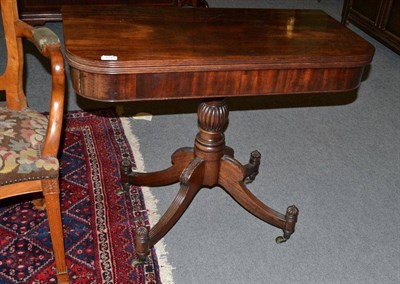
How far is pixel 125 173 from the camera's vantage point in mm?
2184

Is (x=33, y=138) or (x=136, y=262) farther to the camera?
(x=136, y=262)

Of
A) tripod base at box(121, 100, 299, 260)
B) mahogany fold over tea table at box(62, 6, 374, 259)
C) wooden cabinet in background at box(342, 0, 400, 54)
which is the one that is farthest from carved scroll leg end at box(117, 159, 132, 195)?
wooden cabinet in background at box(342, 0, 400, 54)

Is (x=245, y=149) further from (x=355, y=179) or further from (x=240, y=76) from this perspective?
(x=240, y=76)

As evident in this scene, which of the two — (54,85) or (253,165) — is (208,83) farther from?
(253,165)

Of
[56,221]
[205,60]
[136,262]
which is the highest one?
[205,60]

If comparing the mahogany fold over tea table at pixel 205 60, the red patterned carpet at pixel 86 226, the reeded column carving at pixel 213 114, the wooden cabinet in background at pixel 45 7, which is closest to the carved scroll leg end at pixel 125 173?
the red patterned carpet at pixel 86 226

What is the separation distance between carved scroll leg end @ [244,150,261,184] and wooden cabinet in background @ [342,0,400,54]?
1.89 metres

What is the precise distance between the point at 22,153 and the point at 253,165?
3.66 feet

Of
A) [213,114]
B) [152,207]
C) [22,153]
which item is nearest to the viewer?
[22,153]

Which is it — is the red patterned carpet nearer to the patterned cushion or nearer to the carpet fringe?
the carpet fringe

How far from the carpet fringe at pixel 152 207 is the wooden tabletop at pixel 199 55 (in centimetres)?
72

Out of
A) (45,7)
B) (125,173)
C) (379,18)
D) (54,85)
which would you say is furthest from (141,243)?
(379,18)

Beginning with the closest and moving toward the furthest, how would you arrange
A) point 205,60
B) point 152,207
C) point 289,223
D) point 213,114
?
point 205,60 < point 213,114 < point 289,223 < point 152,207

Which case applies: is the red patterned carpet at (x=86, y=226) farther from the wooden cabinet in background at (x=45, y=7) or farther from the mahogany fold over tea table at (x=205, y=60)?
the wooden cabinet in background at (x=45, y=7)
